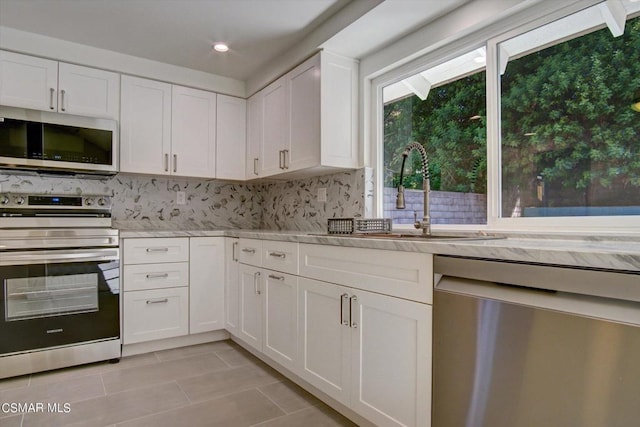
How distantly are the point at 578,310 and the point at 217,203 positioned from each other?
3.22 m

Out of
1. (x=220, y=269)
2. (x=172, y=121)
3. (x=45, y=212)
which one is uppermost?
(x=172, y=121)

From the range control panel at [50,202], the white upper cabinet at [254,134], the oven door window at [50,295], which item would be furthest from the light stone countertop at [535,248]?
the range control panel at [50,202]

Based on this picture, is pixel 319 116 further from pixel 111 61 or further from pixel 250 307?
pixel 111 61

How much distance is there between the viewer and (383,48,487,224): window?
2139 mm

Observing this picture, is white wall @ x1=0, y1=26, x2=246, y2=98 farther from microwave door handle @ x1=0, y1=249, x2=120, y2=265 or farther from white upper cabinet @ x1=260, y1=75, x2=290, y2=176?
microwave door handle @ x1=0, y1=249, x2=120, y2=265

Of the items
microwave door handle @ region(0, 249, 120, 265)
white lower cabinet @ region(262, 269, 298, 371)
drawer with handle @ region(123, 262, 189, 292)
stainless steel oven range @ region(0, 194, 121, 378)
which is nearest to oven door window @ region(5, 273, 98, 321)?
stainless steel oven range @ region(0, 194, 121, 378)

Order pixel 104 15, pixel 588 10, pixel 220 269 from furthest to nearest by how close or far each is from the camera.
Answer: pixel 220 269 < pixel 104 15 < pixel 588 10

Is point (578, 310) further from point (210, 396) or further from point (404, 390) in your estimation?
point (210, 396)

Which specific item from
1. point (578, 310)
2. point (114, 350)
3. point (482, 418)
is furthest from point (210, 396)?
point (578, 310)

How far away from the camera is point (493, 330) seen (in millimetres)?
1189

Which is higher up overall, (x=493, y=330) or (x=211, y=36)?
(x=211, y=36)

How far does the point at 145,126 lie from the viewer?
3.09m

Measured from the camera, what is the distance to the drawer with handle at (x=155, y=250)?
2773 millimetres

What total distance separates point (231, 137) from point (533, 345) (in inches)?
118
